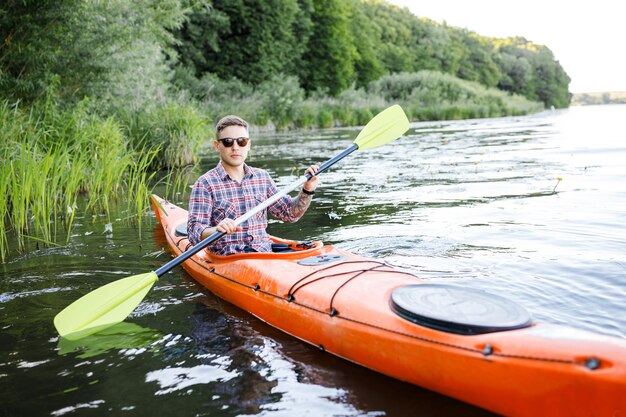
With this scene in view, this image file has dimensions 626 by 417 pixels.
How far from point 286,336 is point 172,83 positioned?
1885 centimetres

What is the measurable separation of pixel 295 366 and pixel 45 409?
1.01m

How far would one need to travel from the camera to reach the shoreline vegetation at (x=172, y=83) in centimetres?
539

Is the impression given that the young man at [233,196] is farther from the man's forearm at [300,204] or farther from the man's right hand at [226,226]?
the man's right hand at [226,226]

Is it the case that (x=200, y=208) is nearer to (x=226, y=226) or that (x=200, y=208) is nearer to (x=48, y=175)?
(x=226, y=226)

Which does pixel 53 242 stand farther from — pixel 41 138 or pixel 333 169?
pixel 333 169

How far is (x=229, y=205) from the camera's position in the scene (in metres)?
3.41

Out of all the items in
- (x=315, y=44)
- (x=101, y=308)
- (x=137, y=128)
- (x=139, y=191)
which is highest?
(x=315, y=44)

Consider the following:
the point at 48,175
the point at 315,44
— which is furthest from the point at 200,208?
the point at 315,44

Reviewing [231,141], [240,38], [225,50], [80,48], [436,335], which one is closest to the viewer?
[436,335]

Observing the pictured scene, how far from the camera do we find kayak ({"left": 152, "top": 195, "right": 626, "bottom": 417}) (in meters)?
1.71

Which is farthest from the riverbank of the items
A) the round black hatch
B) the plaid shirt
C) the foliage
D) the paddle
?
the round black hatch

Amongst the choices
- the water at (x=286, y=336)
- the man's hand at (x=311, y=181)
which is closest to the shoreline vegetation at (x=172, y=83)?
the water at (x=286, y=336)

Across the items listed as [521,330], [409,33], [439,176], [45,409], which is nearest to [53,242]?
[45,409]

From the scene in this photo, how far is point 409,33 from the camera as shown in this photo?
1927 inches
